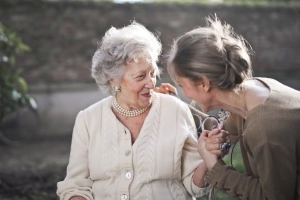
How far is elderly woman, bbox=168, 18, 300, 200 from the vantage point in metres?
2.53

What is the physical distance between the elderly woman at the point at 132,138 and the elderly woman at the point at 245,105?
0.42 metres

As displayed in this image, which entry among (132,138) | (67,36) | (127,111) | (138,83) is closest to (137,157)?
(132,138)

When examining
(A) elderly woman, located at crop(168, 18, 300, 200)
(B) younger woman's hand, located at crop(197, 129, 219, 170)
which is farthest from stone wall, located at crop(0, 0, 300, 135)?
(A) elderly woman, located at crop(168, 18, 300, 200)

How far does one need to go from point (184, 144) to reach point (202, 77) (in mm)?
772

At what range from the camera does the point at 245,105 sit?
275 centimetres

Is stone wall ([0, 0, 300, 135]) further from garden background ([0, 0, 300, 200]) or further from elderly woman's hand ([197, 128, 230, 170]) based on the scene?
elderly woman's hand ([197, 128, 230, 170])

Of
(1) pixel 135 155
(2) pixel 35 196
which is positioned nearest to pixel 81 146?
(1) pixel 135 155

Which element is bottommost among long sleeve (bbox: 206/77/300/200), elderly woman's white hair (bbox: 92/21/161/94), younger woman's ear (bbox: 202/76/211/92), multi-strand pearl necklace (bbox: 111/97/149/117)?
long sleeve (bbox: 206/77/300/200)

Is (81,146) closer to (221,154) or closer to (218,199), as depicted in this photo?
(221,154)

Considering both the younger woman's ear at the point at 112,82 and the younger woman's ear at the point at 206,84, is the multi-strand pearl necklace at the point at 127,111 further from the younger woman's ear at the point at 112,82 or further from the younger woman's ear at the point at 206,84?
the younger woman's ear at the point at 206,84

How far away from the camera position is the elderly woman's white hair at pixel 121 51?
10.8ft

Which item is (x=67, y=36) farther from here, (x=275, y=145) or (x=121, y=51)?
(x=275, y=145)

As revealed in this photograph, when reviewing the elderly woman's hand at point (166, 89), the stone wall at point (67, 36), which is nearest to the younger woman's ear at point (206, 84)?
the elderly woman's hand at point (166, 89)

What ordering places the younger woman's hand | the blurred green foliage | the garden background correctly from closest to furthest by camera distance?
the younger woman's hand < the blurred green foliage < the garden background
